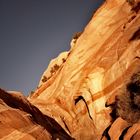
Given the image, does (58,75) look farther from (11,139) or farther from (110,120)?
(11,139)

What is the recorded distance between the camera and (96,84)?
111 feet

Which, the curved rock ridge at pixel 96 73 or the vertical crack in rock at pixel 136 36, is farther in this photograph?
the vertical crack in rock at pixel 136 36

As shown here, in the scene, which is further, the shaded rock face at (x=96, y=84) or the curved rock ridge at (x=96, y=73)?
the curved rock ridge at (x=96, y=73)

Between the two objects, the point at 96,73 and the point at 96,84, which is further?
the point at 96,73

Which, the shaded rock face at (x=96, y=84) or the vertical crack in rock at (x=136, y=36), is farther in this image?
the vertical crack in rock at (x=136, y=36)

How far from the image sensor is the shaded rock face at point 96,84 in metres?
27.7

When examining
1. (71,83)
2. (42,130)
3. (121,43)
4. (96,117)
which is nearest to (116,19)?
(121,43)

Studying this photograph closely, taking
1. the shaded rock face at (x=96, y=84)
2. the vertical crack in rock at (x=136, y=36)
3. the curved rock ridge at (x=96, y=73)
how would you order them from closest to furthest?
the shaded rock face at (x=96, y=84), the curved rock ridge at (x=96, y=73), the vertical crack in rock at (x=136, y=36)

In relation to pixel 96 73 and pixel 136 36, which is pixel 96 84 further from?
pixel 136 36

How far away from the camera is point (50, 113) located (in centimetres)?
3397

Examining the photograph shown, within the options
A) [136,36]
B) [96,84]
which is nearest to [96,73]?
[96,84]

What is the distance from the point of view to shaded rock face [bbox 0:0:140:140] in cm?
2767

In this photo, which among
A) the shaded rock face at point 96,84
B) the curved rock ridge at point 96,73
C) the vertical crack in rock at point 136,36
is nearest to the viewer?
the shaded rock face at point 96,84

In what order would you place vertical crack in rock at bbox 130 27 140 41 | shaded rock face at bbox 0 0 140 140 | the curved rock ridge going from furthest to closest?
vertical crack in rock at bbox 130 27 140 41
the curved rock ridge
shaded rock face at bbox 0 0 140 140
